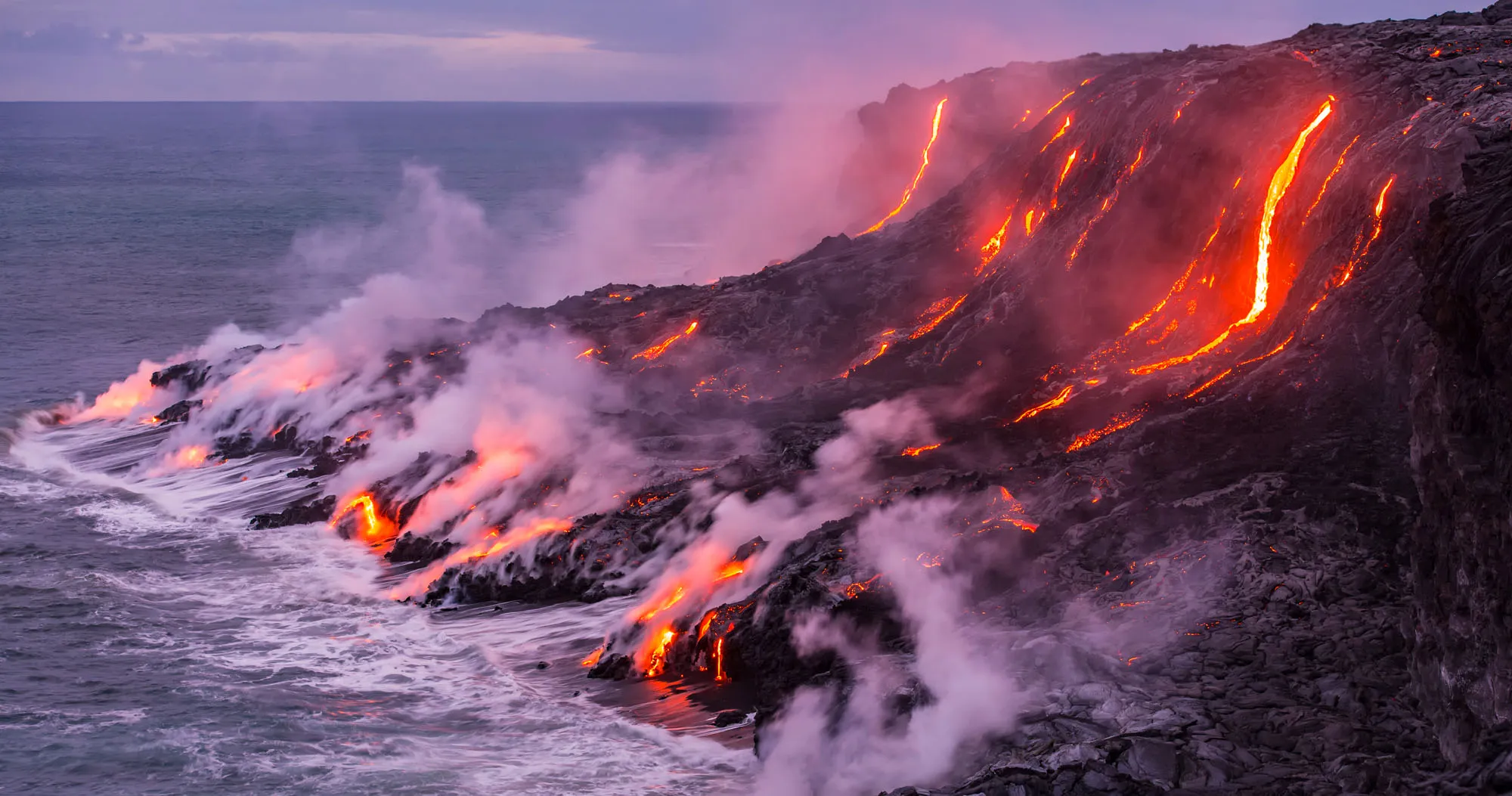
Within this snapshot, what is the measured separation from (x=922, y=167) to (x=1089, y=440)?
23.5 metres

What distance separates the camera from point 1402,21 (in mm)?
27953

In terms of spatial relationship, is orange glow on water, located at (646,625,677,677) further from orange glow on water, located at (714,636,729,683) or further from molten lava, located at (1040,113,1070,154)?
molten lava, located at (1040,113,1070,154)

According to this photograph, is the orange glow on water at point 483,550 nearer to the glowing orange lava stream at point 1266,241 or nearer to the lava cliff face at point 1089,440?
the lava cliff face at point 1089,440

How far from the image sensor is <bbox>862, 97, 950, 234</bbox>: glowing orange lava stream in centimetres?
4075

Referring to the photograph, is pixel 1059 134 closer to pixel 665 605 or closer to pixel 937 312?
pixel 937 312

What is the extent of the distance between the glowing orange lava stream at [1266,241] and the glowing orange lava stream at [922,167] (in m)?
17.1

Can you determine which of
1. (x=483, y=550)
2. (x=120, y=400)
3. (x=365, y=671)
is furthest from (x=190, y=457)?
(x=365, y=671)

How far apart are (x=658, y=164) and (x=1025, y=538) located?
131 metres

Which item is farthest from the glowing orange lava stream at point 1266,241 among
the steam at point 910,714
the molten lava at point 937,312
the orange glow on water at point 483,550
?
the orange glow on water at point 483,550

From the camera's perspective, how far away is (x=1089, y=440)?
67.5 feet

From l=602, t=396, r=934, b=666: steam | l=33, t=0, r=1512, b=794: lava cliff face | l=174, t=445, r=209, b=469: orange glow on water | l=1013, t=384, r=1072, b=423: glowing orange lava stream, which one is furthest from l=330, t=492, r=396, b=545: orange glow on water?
l=1013, t=384, r=1072, b=423: glowing orange lava stream

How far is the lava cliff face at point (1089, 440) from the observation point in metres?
12.4

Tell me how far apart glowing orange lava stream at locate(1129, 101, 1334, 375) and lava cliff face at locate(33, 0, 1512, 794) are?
76 millimetres

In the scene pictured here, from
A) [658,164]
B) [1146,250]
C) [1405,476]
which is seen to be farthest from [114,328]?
[658,164]
